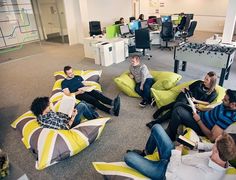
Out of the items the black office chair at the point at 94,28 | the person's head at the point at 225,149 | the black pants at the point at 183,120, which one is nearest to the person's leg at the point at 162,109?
the black pants at the point at 183,120

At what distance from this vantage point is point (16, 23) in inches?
295

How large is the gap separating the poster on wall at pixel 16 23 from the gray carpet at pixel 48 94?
3.23ft

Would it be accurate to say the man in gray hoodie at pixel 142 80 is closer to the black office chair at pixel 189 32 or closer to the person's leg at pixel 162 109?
the person's leg at pixel 162 109

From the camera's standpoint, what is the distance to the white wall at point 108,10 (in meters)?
8.42

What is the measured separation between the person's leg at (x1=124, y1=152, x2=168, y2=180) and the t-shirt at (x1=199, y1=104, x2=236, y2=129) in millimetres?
874

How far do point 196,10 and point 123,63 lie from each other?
716 cm

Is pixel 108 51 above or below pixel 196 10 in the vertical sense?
below

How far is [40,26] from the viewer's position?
971cm

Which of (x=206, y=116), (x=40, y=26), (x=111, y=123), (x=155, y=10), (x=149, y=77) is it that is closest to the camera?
(x=206, y=116)

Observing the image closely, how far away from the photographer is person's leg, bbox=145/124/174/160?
6.59 feet

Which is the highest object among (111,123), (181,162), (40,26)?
(40,26)

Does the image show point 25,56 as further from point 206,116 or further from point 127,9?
point 206,116

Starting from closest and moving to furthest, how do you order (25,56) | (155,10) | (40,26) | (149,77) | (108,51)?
Result: (149,77) → (108,51) → (25,56) → (40,26) → (155,10)

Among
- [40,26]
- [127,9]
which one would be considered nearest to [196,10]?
[127,9]
